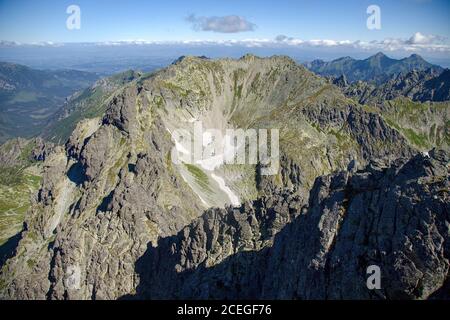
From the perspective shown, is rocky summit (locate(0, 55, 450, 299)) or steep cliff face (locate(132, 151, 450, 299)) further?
rocky summit (locate(0, 55, 450, 299))

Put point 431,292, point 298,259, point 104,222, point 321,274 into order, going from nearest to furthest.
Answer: point 431,292, point 321,274, point 298,259, point 104,222

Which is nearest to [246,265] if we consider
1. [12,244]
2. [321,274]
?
[321,274]

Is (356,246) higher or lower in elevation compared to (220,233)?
higher

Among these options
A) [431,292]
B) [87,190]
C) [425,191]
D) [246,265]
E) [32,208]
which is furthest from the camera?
[32,208]

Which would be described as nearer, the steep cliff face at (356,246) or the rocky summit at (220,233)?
the steep cliff face at (356,246)

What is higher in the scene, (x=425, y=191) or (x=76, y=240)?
(x=425, y=191)

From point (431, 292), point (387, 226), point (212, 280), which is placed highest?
point (387, 226)

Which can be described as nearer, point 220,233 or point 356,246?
point 356,246
